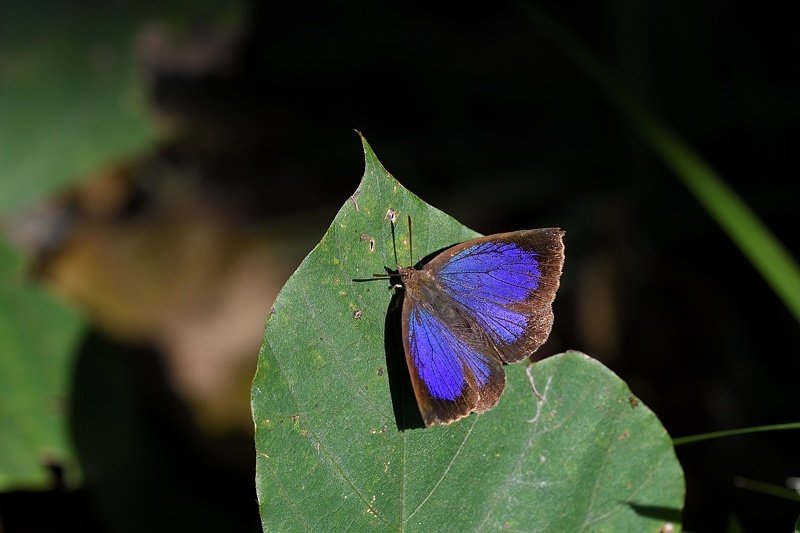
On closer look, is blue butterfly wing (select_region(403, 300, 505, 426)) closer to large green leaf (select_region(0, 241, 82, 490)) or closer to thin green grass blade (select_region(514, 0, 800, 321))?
thin green grass blade (select_region(514, 0, 800, 321))

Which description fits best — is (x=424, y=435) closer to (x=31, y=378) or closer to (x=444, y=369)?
(x=444, y=369)

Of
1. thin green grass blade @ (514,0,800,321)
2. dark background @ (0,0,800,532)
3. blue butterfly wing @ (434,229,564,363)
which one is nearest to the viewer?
blue butterfly wing @ (434,229,564,363)

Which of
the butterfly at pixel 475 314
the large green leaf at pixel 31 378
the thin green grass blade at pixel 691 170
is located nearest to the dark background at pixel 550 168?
the large green leaf at pixel 31 378

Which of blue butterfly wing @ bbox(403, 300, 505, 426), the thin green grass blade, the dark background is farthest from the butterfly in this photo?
the dark background

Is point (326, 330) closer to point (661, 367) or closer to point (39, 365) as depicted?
point (39, 365)

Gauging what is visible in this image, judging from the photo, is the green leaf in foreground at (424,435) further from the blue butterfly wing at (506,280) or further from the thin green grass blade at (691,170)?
the thin green grass blade at (691,170)

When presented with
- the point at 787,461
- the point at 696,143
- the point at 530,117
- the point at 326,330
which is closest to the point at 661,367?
the point at 787,461

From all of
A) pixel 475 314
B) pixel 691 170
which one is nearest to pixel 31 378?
pixel 475 314
